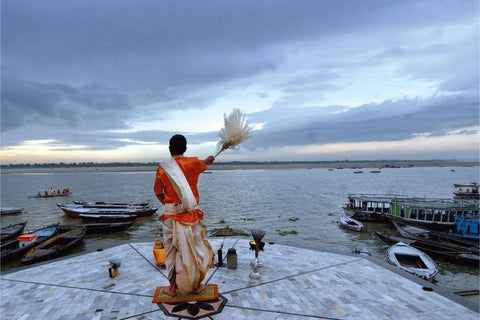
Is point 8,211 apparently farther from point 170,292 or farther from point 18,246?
point 170,292

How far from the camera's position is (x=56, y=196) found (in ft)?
151

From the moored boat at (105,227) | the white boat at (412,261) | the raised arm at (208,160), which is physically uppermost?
the raised arm at (208,160)

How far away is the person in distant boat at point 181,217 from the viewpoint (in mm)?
5750

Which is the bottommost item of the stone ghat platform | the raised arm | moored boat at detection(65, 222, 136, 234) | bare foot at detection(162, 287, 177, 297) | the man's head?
moored boat at detection(65, 222, 136, 234)

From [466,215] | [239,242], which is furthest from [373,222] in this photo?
[239,242]

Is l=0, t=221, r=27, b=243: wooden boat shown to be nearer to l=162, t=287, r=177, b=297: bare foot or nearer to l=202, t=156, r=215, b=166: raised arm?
l=162, t=287, r=177, b=297: bare foot

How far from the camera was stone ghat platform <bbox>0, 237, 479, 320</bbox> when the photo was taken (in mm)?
5605

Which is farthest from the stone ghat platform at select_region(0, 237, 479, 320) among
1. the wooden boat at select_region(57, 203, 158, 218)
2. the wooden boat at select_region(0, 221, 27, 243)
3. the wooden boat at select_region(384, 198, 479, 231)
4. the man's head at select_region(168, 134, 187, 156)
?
the wooden boat at select_region(57, 203, 158, 218)

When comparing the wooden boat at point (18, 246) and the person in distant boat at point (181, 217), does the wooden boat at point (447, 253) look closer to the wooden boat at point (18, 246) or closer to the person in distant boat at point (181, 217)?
the person in distant boat at point (181, 217)

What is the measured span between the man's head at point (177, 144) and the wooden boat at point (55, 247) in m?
14.2

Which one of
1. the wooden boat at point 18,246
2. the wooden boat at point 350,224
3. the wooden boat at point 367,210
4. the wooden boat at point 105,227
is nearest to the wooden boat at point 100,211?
the wooden boat at point 105,227

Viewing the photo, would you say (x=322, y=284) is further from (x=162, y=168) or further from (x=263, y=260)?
(x=162, y=168)

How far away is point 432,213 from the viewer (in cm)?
2381

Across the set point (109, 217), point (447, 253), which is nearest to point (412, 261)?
point (447, 253)
